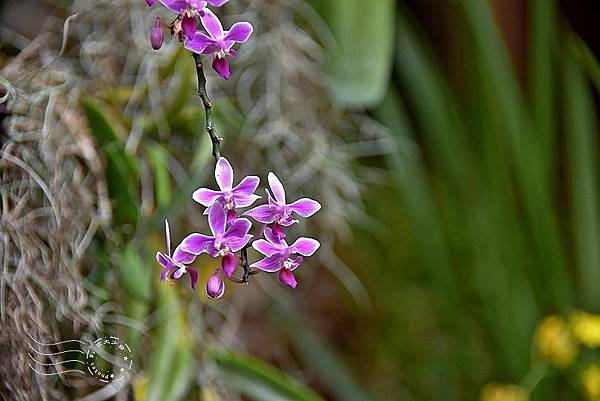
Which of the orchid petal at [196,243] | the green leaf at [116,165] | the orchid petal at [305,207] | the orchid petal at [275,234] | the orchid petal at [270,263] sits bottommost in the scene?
the green leaf at [116,165]

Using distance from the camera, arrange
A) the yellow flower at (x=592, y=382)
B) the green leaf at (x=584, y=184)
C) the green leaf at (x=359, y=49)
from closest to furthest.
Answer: the green leaf at (x=359, y=49), the yellow flower at (x=592, y=382), the green leaf at (x=584, y=184)

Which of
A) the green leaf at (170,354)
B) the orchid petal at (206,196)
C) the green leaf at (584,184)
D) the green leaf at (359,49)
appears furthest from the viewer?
the green leaf at (584,184)

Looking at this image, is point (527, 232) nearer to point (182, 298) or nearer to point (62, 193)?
point (182, 298)

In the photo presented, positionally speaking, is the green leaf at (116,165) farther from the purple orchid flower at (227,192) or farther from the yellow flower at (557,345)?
the yellow flower at (557,345)

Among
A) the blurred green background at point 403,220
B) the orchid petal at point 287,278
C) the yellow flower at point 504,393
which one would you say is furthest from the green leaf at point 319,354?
the orchid petal at point 287,278

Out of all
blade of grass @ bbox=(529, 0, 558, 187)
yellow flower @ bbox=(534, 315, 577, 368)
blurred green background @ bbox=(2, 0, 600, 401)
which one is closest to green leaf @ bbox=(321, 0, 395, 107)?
blurred green background @ bbox=(2, 0, 600, 401)

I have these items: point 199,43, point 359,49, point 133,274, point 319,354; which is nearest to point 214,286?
point 199,43

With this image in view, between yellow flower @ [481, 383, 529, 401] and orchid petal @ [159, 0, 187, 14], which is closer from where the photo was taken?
orchid petal @ [159, 0, 187, 14]

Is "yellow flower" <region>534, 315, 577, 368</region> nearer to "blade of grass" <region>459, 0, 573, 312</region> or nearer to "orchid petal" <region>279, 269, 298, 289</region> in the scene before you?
"blade of grass" <region>459, 0, 573, 312</region>
